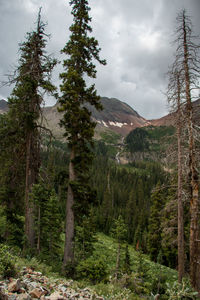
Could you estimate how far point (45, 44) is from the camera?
11086 mm

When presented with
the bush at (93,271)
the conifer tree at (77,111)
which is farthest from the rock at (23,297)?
the conifer tree at (77,111)

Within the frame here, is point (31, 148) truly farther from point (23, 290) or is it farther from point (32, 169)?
point (23, 290)

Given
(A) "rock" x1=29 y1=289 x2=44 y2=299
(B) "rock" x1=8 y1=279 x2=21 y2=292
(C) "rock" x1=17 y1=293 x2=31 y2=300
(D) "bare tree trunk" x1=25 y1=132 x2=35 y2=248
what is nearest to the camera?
(C) "rock" x1=17 y1=293 x2=31 y2=300

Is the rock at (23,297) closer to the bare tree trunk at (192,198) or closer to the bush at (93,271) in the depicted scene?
the bush at (93,271)

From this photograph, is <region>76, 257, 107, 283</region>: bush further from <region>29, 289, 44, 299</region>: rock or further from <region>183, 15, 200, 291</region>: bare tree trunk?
<region>29, 289, 44, 299</region>: rock

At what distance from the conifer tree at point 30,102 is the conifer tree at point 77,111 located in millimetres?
1225

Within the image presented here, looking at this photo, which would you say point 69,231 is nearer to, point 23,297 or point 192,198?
point 192,198

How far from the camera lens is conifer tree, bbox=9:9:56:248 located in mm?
9695

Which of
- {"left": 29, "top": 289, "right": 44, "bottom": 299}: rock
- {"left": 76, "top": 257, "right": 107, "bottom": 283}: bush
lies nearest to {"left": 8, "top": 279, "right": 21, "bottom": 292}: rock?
{"left": 29, "top": 289, "right": 44, "bottom": 299}: rock

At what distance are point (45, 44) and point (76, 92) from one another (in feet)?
11.9

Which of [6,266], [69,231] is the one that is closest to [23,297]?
[6,266]

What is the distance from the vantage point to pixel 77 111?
34.1ft

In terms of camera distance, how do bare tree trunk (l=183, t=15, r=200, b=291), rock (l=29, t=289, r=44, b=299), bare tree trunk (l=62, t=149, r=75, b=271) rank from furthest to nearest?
bare tree trunk (l=62, t=149, r=75, b=271)
bare tree trunk (l=183, t=15, r=200, b=291)
rock (l=29, t=289, r=44, b=299)

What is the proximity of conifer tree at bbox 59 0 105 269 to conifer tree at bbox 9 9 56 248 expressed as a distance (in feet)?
4.02
